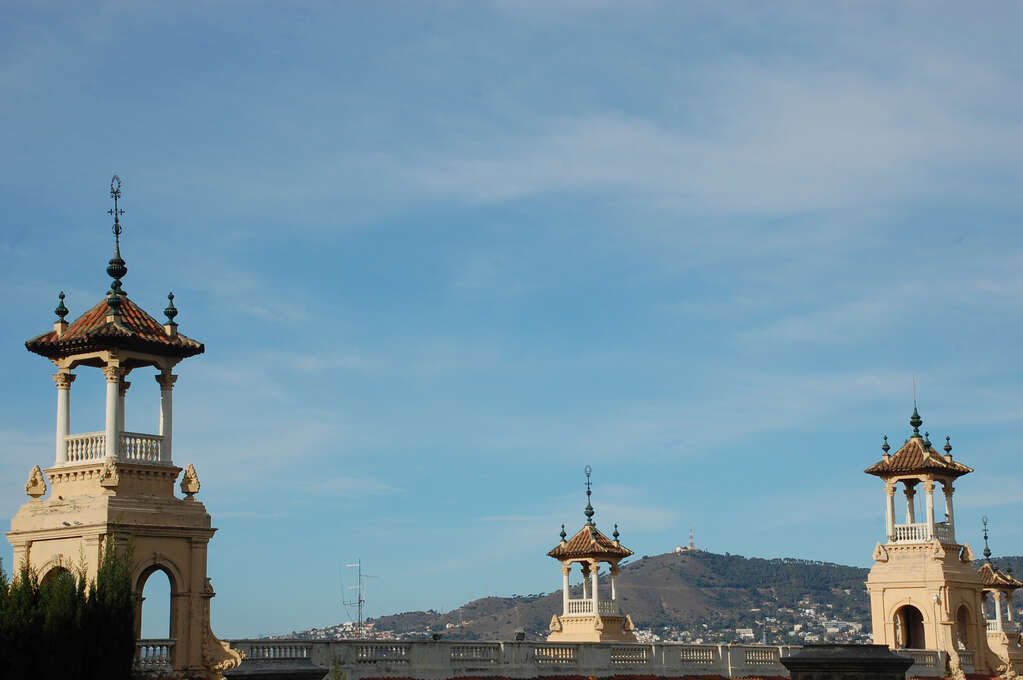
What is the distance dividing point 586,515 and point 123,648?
34054 mm

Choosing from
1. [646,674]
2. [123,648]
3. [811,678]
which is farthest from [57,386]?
[811,678]

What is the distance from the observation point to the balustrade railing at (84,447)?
3309cm

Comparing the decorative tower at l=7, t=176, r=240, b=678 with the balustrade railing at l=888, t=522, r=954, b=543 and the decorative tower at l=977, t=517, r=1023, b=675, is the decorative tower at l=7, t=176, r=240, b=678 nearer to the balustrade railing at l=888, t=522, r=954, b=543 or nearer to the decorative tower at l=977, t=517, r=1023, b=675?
the balustrade railing at l=888, t=522, r=954, b=543

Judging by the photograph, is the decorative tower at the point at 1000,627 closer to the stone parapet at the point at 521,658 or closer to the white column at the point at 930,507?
the white column at the point at 930,507

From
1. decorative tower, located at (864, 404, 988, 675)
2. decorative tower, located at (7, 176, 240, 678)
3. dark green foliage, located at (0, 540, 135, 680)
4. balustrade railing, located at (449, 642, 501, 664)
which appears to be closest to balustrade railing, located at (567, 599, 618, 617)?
decorative tower, located at (864, 404, 988, 675)

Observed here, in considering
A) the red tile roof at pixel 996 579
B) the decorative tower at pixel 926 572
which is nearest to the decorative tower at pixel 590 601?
the decorative tower at pixel 926 572

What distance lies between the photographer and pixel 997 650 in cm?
5875

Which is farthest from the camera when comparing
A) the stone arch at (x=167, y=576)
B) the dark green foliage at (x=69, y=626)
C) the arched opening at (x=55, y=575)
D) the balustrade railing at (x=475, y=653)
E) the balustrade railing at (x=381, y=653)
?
the balustrade railing at (x=475, y=653)

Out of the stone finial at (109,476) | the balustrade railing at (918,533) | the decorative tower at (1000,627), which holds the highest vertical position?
the stone finial at (109,476)

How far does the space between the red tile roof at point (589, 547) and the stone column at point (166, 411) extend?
28.1 metres

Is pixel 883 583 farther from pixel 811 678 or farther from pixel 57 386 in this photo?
pixel 811 678

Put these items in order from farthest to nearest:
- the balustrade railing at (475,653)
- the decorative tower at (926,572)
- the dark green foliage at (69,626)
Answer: the decorative tower at (926,572) < the balustrade railing at (475,653) < the dark green foliage at (69,626)

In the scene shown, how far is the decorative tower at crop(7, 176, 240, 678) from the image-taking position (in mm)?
32188

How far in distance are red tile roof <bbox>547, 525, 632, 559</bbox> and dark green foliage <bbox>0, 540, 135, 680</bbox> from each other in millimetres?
30827
